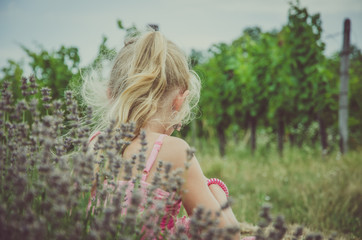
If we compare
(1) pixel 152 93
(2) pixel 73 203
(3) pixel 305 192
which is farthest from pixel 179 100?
(3) pixel 305 192

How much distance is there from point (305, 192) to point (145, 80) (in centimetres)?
337

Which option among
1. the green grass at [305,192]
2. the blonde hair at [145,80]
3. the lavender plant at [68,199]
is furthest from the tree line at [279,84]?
the lavender plant at [68,199]

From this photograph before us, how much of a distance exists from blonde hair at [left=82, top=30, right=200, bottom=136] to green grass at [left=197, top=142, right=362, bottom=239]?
89 centimetres

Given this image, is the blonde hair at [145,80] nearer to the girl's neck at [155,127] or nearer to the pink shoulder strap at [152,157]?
the girl's neck at [155,127]

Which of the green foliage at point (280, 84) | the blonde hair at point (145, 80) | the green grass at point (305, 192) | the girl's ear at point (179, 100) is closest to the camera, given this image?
the blonde hair at point (145, 80)

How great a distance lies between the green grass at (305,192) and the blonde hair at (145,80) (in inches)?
35.2

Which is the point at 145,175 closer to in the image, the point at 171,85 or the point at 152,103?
the point at 152,103

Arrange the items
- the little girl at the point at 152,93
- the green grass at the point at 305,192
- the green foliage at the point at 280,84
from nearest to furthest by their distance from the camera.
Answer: the little girl at the point at 152,93
the green grass at the point at 305,192
the green foliage at the point at 280,84

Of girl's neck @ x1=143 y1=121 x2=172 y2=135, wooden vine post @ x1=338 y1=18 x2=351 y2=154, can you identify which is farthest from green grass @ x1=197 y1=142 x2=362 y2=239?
wooden vine post @ x1=338 y1=18 x2=351 y2=154

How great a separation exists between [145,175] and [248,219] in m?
2.28

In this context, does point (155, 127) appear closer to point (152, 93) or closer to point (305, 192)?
point (152, 93)

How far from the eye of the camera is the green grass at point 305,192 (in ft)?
11.1

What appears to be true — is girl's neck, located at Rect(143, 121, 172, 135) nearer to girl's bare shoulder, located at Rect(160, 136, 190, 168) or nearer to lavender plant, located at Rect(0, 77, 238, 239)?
girl's bare shoulder, located at Rect(160, 136, 190, 168)

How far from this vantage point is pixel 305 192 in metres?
4.29
